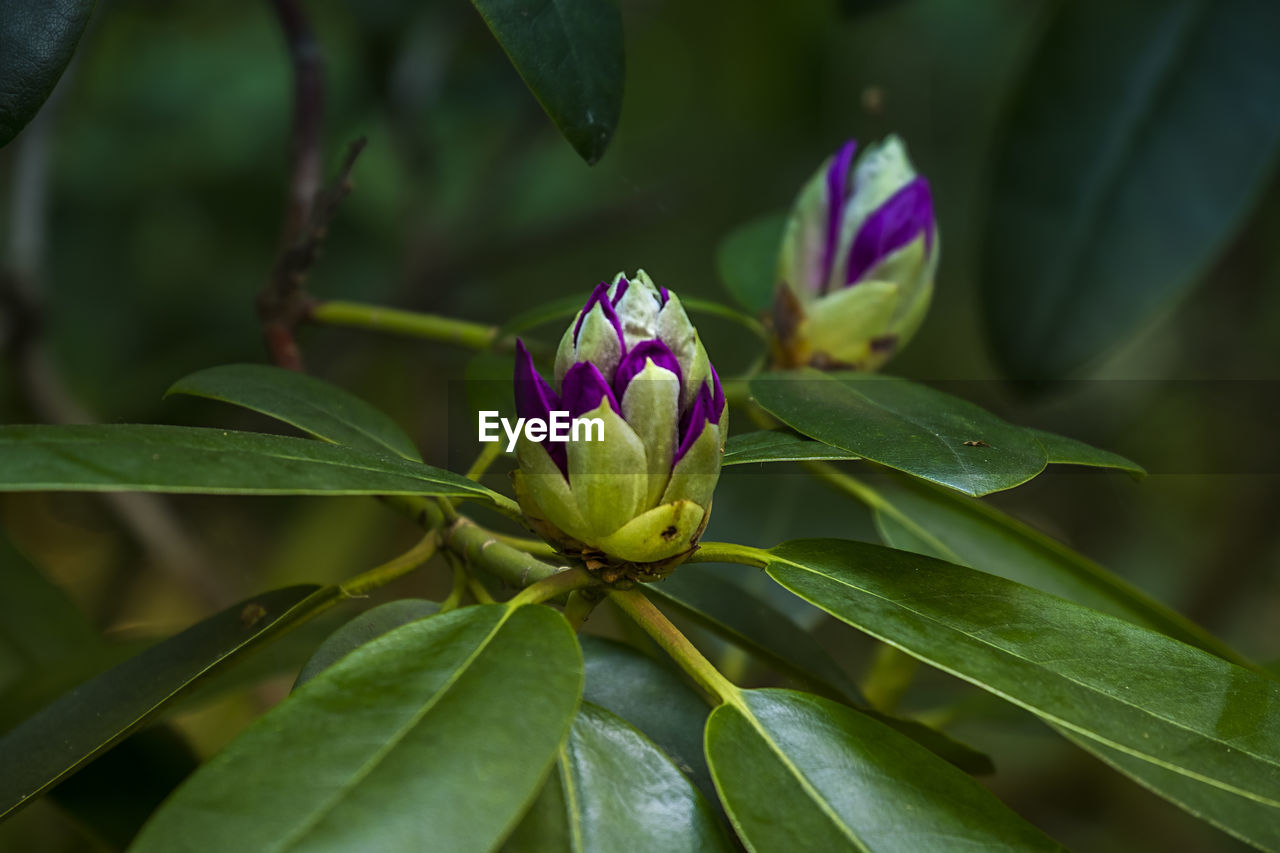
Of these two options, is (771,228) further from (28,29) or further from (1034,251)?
(28,29)

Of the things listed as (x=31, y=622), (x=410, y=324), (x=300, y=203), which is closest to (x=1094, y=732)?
(x=410, y=324)

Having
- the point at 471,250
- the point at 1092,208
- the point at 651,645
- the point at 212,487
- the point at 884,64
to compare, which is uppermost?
the point at 884,64

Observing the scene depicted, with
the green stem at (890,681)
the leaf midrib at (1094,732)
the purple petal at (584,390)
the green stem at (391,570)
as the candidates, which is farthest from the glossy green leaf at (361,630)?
the green stem at (890,681)

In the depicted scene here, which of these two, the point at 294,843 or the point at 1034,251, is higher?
the point at 1034,251

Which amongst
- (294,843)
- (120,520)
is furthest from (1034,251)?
(120,520)

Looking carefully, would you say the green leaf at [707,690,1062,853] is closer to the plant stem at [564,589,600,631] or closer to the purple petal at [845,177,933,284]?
the plant stem at [564,589,600,631]

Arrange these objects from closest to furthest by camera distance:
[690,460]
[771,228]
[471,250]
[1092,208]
→ [690,460] → [771,228] → [1092,208] → [471,250]

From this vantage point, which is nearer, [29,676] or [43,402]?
[29,676]

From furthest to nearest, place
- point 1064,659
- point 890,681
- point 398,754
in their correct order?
1. point 890,681
2. point 1064,659
3. point 398,754

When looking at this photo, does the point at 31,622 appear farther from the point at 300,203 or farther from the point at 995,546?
the point at 995,546
